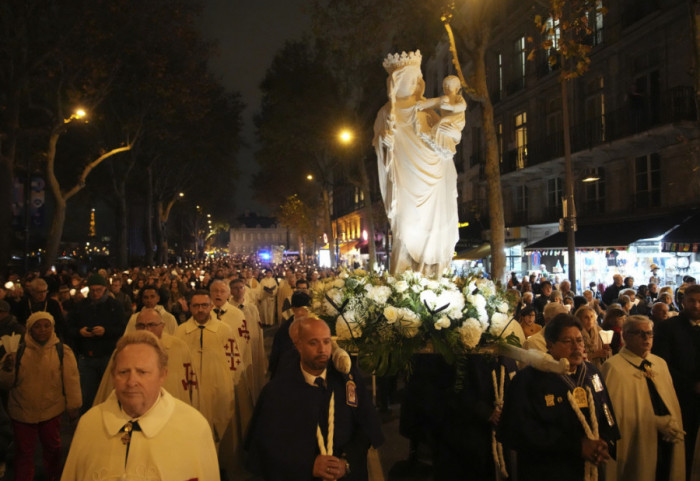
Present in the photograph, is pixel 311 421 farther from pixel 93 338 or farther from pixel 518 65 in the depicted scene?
pixel 518 65

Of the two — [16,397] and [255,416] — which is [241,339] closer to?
[16,397]

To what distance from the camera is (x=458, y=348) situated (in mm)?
4406

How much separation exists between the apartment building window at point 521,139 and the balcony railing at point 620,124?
28cm

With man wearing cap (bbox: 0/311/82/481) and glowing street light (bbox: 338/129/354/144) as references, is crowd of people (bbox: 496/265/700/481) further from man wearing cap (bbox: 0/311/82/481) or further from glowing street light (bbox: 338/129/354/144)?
glowing street light (bbox: 338/129/354/144)

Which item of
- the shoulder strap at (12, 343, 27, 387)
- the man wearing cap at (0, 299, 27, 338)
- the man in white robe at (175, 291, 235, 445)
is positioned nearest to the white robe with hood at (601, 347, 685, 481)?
the man in white robe at (175, 291, 235, 445)

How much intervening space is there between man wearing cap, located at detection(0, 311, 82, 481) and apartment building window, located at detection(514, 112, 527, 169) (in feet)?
73.7

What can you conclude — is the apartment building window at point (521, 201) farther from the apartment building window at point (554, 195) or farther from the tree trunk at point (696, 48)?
the tree trunk at point (696, 48)

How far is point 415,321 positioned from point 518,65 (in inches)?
998

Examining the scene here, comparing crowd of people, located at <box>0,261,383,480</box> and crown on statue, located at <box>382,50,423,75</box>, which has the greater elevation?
crown on statue, located at <box>382,50,423,75</box>

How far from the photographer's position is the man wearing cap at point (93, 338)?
693 centimetres

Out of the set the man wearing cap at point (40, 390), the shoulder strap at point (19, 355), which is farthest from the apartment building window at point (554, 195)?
the shoulder strap at point (19, 355)

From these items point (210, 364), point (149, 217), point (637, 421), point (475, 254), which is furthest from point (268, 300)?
point (149, 217)

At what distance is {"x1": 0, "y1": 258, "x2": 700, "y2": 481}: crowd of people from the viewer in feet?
9.06

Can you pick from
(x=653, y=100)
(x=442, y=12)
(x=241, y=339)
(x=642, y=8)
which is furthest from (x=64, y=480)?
(x=642, y=8)
